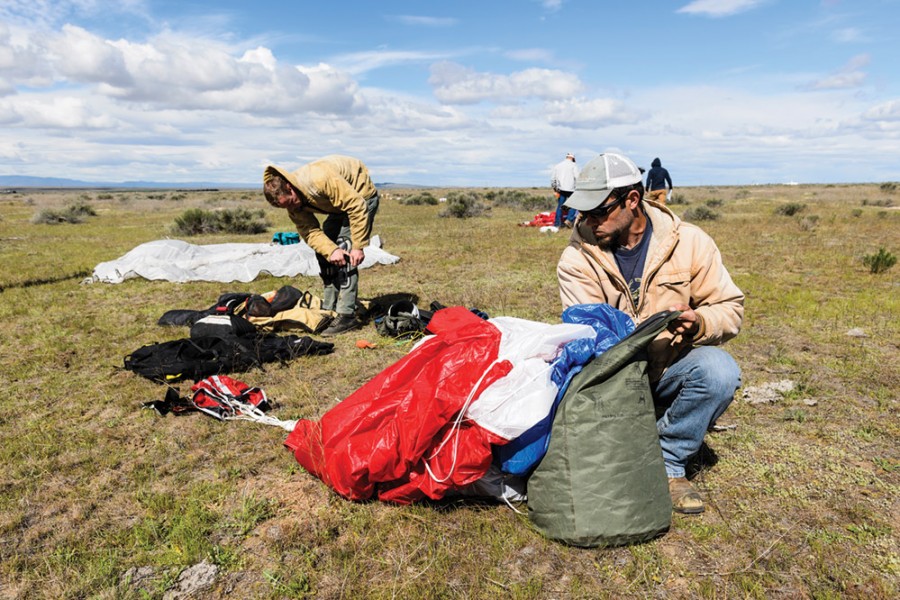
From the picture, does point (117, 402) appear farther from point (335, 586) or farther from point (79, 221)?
point (79, 221)

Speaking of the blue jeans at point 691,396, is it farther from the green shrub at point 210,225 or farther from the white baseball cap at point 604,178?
the green shrub at point 210,225

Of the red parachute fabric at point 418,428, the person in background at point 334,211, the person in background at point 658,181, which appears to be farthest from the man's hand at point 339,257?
the person in background at point 658,181

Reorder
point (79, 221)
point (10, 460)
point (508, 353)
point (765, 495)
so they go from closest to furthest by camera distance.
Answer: point (508, 353)
point (765, 495)
point (10, 460)
point (79, 221)

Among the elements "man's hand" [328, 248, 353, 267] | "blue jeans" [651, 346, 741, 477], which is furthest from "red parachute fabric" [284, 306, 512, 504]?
"man's hand" [328, 248, 353, 267]

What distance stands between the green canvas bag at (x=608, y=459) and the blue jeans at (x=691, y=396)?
14.1 inches

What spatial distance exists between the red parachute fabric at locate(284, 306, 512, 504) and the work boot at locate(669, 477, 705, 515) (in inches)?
41.6

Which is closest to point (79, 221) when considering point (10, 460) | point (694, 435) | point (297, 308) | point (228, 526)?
point (297, 308)

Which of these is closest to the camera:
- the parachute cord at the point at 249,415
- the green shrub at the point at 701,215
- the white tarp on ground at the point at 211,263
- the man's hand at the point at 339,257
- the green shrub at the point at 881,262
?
the parachute cord at the point at 249,415

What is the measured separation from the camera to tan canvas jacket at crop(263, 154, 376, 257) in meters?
5.31

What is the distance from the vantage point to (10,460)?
323 cm

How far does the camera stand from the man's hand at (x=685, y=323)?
246 centimetres

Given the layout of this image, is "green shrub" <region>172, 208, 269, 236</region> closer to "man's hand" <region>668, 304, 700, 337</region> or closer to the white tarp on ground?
the white tarp on ground

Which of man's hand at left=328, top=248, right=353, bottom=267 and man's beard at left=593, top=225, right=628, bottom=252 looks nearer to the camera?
man's beard at left=593, top=225, right=628, bottom=252

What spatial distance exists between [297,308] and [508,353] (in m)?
4.17
